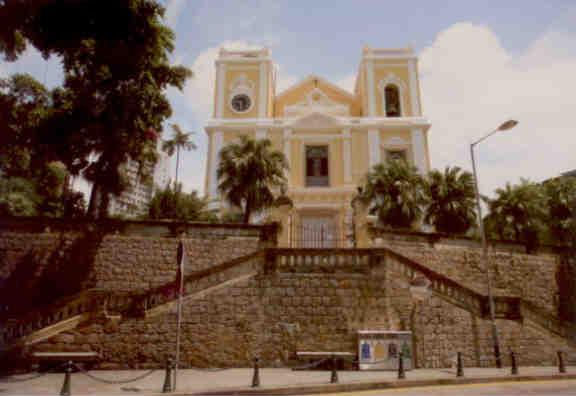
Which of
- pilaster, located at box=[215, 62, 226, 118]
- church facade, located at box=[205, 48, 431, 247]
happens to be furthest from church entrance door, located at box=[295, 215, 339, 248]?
pilaster, located at box=[215, 62, 226, 118]

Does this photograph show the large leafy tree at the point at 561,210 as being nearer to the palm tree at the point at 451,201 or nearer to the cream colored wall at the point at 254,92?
the palm tree at the point at 451,201

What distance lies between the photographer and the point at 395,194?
65.3 ft

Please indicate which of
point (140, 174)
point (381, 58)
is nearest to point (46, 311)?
point (140, 174)

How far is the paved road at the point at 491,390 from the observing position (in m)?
8.18

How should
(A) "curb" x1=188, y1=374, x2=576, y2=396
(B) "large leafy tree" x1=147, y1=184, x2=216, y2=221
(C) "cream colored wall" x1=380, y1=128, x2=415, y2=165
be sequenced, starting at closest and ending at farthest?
1. (A) "curb" x1=188, y1=374, x2=576, y2=396
2. (B) "large leafy tree" x1=147, y1=184, x2=216, y2=221
3. (C) "cream colored wall" x1=380, y1=128, x2=415, y2=165

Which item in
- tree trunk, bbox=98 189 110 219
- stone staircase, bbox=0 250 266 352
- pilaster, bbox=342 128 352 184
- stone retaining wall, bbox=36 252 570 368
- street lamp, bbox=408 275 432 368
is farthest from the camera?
pilaster, bbox=342 128 352 184

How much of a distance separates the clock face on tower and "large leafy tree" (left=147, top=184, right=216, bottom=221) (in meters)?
10.6

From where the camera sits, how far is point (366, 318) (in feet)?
39.4

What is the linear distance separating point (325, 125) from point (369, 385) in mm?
22611

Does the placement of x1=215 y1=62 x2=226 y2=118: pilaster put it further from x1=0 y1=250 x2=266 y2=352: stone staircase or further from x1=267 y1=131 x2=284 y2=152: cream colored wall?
x1=0 y1=250 x2=266 y2=352: stone staircase

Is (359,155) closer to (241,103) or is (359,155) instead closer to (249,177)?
(241,103)

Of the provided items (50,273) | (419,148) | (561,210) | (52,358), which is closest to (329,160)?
(419,148)

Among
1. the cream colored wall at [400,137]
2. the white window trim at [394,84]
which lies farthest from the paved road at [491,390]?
the white window trim at [394,84]

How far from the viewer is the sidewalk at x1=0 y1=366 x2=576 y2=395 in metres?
7.98
